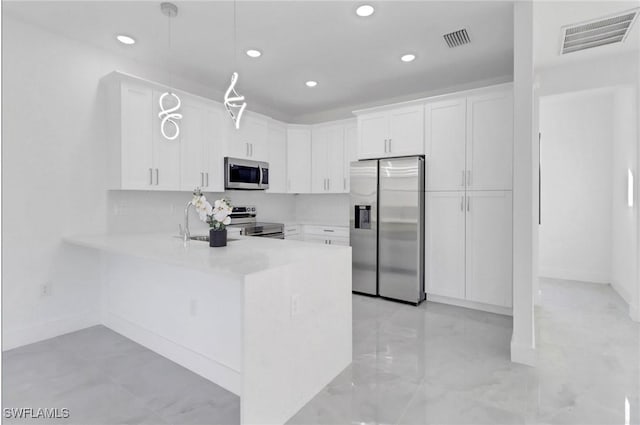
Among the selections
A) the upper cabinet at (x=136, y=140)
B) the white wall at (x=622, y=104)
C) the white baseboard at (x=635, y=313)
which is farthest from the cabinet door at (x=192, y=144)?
the white baseboard at (x=635, y=313)

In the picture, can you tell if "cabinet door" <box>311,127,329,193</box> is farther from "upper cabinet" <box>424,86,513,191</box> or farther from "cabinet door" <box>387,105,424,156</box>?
"upper cabinet" <box>424,86,513,191</box>

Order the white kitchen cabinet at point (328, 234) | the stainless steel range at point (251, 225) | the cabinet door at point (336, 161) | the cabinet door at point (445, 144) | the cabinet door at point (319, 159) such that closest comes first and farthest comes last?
the cabinet door at point (445, 144)
the stainless steel range at point (251, 225)
the white kitchen cabinet at point (328, 234)
the cabinet door at point (336, 161)
the cabinet door at point (319, 159)

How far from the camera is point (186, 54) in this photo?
3.42m

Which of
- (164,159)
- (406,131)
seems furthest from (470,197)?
(164,159)

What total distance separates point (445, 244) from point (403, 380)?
2.00 metres

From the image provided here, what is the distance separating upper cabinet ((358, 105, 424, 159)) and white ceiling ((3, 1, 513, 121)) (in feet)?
1.46

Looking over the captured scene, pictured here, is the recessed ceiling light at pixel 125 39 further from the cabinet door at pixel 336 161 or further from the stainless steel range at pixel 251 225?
the cabinet door at pixel 336 161

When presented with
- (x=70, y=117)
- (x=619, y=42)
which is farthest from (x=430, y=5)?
(x=70, y=117)

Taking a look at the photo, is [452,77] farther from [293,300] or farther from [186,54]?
[293,300]

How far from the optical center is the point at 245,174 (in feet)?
14.5

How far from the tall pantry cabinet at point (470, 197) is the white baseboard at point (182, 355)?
2.65m

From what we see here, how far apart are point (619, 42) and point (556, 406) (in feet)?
11.3

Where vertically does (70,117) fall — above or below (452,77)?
below

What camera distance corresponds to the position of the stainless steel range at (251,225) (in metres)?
4.45
